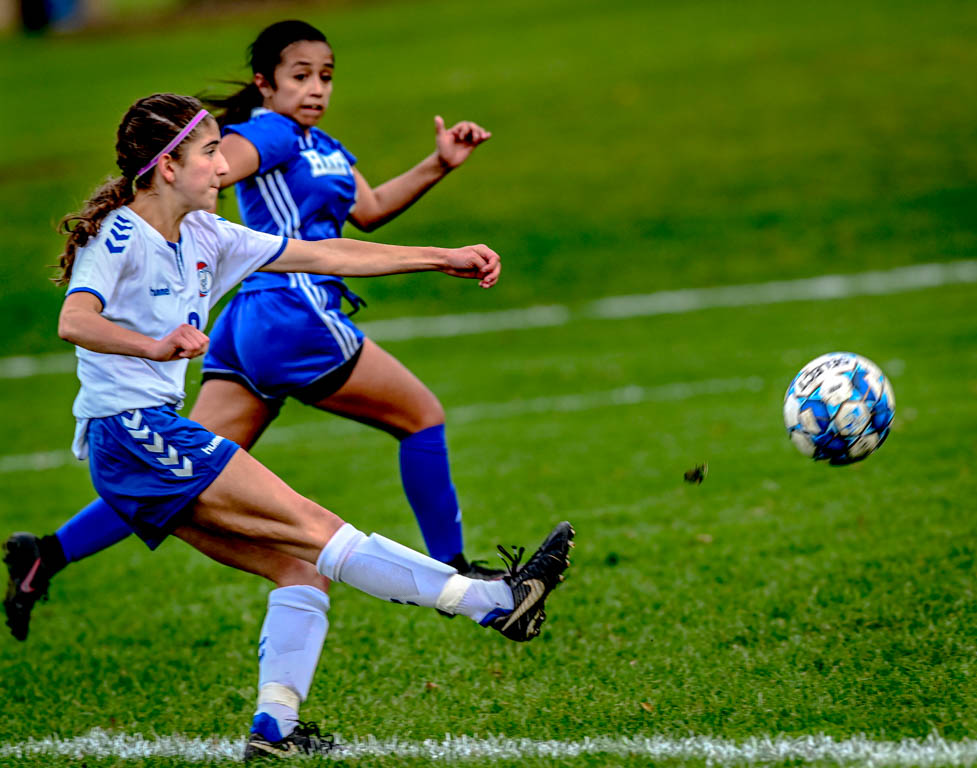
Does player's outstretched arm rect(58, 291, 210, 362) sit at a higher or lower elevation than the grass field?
higher

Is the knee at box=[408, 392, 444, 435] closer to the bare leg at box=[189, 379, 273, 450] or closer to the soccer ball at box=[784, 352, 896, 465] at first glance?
the bare leg at box=[189, 379, 273, 450]

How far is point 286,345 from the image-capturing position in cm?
490

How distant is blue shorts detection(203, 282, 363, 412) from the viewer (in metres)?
4.90

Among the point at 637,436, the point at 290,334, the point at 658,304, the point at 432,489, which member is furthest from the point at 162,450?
the point at 658,304

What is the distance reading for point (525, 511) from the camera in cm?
674

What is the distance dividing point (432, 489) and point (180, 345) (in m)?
1.95

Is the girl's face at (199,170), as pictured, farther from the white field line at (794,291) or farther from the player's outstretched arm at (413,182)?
the white field line at (794,291)

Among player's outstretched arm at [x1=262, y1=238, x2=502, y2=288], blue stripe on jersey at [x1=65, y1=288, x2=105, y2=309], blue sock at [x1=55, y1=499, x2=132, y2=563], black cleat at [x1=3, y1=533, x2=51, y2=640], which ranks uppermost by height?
blue stripe on jersey at [x1=65, y1=288, x2=105, y2=309]

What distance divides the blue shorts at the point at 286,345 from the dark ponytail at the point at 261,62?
0.72 m

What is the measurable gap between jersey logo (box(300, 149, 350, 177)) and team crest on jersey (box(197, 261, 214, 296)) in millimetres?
1042

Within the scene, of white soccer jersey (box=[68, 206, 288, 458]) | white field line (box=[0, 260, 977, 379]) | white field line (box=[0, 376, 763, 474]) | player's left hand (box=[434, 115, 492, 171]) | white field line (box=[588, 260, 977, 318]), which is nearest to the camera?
white soccer jersey (box=[68, 206, 288, 458])

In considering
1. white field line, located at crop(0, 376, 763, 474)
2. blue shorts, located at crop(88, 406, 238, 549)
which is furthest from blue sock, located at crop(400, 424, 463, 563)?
white field line, located at crop(0, 376, 763, 474)

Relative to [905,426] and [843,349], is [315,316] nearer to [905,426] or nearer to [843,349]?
[905,426]

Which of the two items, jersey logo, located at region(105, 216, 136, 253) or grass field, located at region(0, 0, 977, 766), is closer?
jersey logo, located at region(105, 216, 136, 253)
